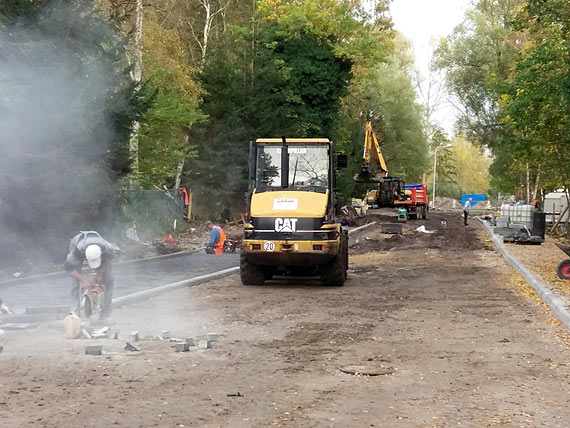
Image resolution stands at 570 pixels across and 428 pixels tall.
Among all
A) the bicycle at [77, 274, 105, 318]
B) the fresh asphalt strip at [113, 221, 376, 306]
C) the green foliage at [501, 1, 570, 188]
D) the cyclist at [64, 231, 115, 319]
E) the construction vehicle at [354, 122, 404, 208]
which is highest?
the green foliage at [501, 1, 570, 188]

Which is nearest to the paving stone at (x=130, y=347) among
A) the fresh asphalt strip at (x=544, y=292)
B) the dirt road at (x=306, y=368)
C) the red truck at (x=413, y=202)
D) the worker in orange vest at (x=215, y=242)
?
the dirt road at (x=306, y=368)

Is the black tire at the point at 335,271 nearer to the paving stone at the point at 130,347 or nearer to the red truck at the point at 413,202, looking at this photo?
the paving stone at the point at 130,347

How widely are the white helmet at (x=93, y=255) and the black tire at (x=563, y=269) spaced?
10.8 metres

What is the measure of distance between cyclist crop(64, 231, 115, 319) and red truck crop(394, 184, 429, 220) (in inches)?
1860

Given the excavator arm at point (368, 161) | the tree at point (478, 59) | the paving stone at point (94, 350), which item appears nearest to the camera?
the paving stone at point (94, 350)

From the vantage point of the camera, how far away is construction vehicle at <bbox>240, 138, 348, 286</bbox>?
16.4 metres

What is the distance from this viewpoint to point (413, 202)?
188 feet

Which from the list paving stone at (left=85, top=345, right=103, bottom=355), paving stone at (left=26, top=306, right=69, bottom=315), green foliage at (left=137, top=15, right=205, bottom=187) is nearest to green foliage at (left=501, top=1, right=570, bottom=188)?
green foliage at (left=137, top=15, right=205, bottom=187)

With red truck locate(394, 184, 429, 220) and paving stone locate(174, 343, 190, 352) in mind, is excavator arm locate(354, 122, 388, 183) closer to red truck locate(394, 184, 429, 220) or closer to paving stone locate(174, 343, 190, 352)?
red truck locate(394, 184, 429, 220)

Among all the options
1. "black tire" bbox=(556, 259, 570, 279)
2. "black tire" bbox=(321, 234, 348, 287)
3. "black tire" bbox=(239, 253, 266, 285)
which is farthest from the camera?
"black tire" bbox=(556, 259, 570, 279)

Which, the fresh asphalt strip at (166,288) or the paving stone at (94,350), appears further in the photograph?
the fresh asphalt strip at (166,288)

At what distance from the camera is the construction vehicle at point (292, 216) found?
16.4 meters

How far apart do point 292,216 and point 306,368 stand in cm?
835

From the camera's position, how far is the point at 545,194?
5400 cm
